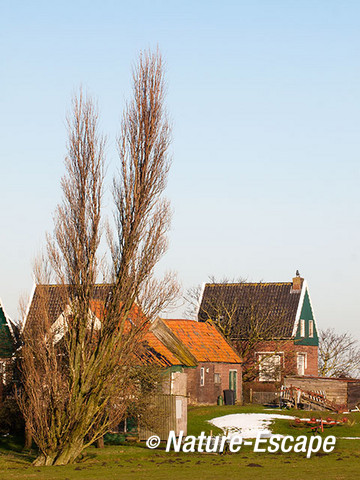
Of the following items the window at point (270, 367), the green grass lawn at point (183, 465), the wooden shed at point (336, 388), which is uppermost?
the window at point (270, 367)

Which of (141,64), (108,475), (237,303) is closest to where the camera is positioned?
(108,475)

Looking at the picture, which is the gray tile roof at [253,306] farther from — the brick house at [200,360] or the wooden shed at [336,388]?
the wooden shed at [336,388]

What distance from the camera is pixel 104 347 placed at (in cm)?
→ 2775

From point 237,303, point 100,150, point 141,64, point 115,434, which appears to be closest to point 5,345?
point 115,434

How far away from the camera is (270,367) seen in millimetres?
52531

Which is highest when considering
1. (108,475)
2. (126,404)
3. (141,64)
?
(141,64)

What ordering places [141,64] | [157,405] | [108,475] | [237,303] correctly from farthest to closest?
[237,303], [157,405], [141,64], [108,475]

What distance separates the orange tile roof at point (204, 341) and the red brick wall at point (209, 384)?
408mm

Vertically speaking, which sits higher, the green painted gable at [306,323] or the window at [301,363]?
the green painted gable at [306,323]

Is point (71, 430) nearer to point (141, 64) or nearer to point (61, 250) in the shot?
point (61, 250)

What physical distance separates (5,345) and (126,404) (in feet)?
24.2

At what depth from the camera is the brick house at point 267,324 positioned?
52688mm

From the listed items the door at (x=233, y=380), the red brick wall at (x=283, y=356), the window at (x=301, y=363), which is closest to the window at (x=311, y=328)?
the window at (x=301, y=363)

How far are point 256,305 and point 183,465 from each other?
29557 mm
